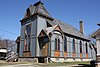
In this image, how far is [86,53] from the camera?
4134cm

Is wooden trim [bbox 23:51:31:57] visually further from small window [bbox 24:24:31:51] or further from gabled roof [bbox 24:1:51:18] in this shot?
gabled roof [bbox 24:1:51:18]

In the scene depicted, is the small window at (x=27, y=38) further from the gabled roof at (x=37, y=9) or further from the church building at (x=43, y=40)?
the gabled roof at (x=37, y=9)

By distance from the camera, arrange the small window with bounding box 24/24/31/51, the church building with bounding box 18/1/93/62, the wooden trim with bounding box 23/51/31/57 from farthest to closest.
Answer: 1. the small window with bounding box 24/24/31/51
2. the wooden trim with bounding box 23/51/31/57
3. the church building with bounding box 18/1/93/62

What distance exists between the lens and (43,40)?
30.6m

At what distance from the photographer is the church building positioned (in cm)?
2997

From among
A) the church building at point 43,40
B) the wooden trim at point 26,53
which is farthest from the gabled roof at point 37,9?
the wooden trim at point 26,53

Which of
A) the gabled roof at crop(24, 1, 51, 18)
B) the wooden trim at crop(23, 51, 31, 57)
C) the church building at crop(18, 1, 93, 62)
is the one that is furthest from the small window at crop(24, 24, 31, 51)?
the gabled roof at crop(24, 1, 51, 18)

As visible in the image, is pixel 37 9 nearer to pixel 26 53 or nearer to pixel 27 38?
pixel 27 38

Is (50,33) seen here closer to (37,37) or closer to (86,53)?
(37,37)

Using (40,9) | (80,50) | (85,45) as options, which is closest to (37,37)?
(40,9)

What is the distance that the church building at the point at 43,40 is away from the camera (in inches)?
1180

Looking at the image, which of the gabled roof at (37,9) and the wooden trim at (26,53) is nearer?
the wooden trim at (26,53)

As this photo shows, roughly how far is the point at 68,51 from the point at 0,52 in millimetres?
32357

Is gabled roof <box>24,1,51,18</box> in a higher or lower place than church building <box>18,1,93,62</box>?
higher
